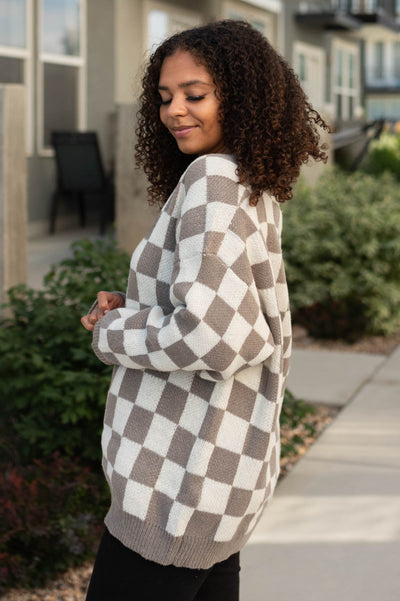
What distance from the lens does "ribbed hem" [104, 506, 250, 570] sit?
5.31ft

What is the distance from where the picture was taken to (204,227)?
155 centimetres

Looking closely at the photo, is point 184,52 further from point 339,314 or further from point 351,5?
point 351,5

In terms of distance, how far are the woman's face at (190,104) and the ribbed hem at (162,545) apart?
0.72 m

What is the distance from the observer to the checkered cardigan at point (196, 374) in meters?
1.55

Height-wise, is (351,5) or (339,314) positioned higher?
(351,5)

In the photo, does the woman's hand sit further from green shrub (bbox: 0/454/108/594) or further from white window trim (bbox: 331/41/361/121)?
white window trim (bbox: 331/41/361/121)

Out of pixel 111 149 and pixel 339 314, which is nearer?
pixel 339 314

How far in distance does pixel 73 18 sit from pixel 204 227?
31.1 feet

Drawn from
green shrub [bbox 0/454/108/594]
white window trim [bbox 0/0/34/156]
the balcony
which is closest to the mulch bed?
green shrub [bbox 0/454/108/594]

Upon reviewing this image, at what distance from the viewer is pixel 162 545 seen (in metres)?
1.62

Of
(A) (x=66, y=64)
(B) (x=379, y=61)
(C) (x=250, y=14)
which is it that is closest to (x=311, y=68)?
(C) (x=250, y=14)

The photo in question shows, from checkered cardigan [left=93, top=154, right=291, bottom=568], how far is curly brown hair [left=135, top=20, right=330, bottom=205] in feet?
0.15

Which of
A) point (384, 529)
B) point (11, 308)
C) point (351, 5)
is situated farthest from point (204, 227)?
point (351, 5)

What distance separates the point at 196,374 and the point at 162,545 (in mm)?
318
